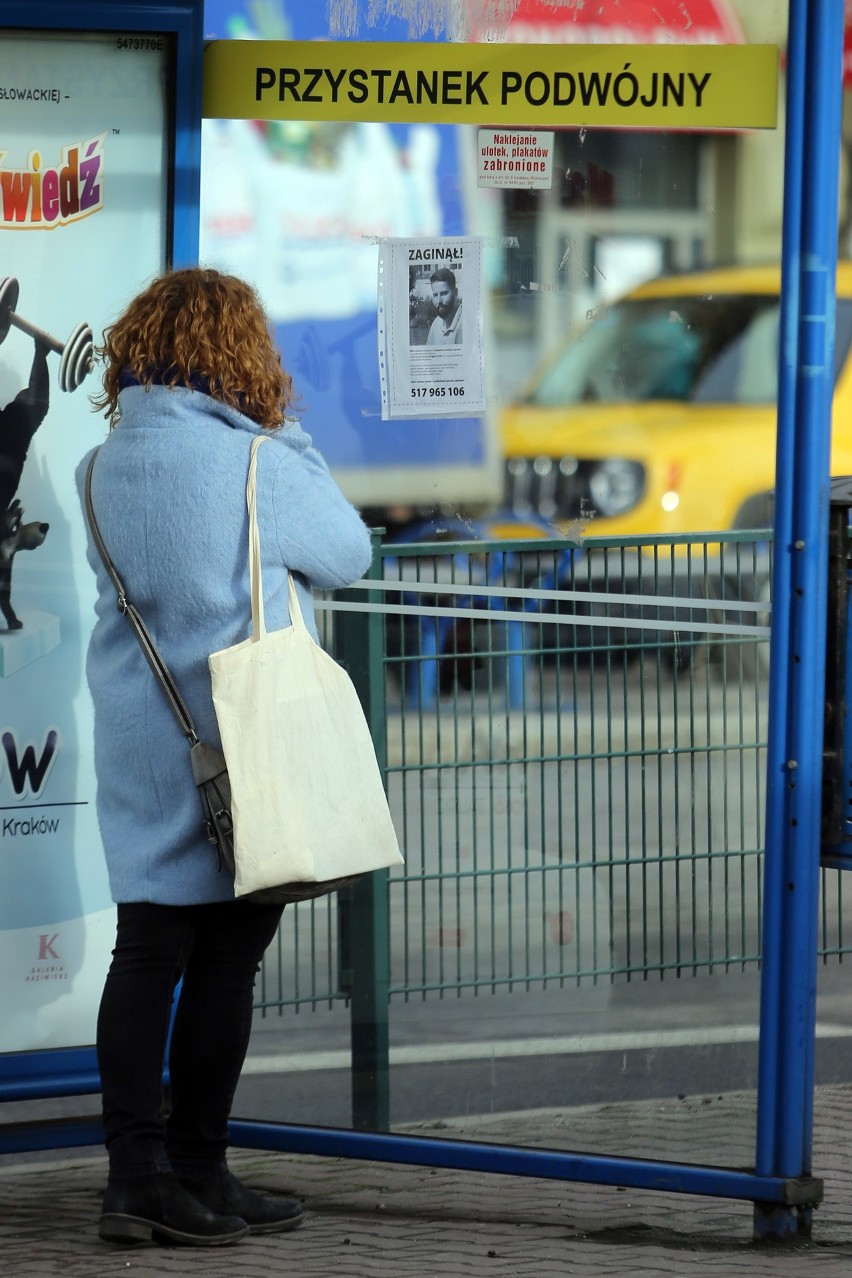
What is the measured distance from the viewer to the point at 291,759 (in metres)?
3.43

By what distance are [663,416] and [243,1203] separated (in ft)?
6.05

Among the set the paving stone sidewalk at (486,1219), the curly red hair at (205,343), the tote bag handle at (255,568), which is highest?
the curly red hair at (205,343)

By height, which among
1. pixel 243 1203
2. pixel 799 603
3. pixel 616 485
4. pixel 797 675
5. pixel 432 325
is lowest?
pixel 243 1203

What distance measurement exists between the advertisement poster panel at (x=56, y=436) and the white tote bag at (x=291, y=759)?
843mm

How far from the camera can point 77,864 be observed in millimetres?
4242

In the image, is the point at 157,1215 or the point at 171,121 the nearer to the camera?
the point at 157,1215

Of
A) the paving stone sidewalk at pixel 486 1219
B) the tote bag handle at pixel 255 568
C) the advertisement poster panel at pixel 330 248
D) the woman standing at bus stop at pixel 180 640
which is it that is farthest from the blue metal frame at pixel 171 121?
the tote bag handle at pixel 255 568

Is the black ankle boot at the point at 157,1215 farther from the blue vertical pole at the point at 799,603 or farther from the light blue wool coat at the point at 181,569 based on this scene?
the blue vertical pole at the point at 799,603

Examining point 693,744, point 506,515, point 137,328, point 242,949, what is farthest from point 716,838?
point 137,328

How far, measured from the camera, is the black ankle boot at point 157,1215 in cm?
356

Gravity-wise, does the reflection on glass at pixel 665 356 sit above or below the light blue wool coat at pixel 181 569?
above

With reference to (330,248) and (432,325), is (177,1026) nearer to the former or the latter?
(432,325)

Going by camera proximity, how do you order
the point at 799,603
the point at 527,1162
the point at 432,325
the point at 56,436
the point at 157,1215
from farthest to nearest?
the point at 56,436 < the point at 432,325 < the point at 527,1162 < the point at 799,603 < the point at 157,1215

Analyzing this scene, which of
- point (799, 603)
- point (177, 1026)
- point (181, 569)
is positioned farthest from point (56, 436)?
point (799, 603)
